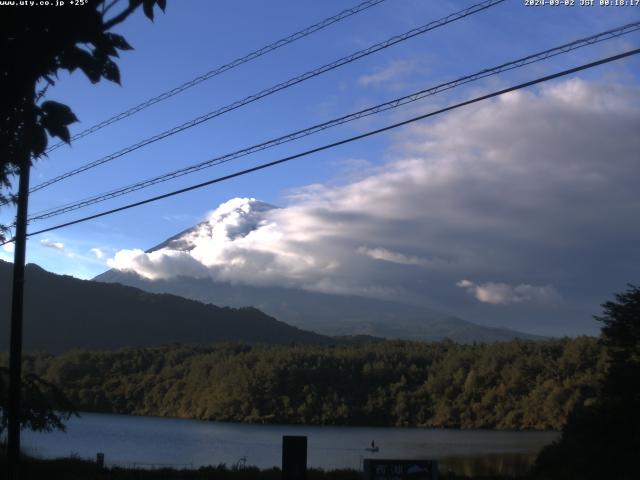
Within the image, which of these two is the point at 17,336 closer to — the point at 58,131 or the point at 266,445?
the point at 58,131

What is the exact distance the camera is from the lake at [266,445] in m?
49.9

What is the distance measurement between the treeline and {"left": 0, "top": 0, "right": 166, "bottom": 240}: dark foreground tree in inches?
3097

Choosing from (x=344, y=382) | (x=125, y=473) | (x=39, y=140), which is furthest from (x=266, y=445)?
(x=39, y=140)

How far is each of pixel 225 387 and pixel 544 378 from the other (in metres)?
42.9

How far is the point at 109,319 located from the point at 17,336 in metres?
162

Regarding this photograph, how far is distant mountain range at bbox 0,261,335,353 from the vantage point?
501ft

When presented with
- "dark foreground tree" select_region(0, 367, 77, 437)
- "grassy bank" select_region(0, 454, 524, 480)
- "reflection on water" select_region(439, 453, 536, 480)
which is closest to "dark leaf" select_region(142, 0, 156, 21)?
"dark foreground tree" select_region(0, 367, 77, 437)

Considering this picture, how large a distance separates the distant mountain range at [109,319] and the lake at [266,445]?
205 feet

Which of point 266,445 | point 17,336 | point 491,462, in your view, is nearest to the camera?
point 17,336

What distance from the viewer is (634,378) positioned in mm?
28266

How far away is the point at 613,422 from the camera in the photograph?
28.8 metres

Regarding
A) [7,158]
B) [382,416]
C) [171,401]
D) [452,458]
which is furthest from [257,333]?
[7,158]

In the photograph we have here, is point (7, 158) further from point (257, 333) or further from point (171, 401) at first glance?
point (257, 333)

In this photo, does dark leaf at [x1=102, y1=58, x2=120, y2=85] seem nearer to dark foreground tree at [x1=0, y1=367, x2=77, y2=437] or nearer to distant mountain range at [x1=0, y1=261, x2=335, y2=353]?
dark foreground tree at [x1=0, y1=367, x2=77, y2=437]
